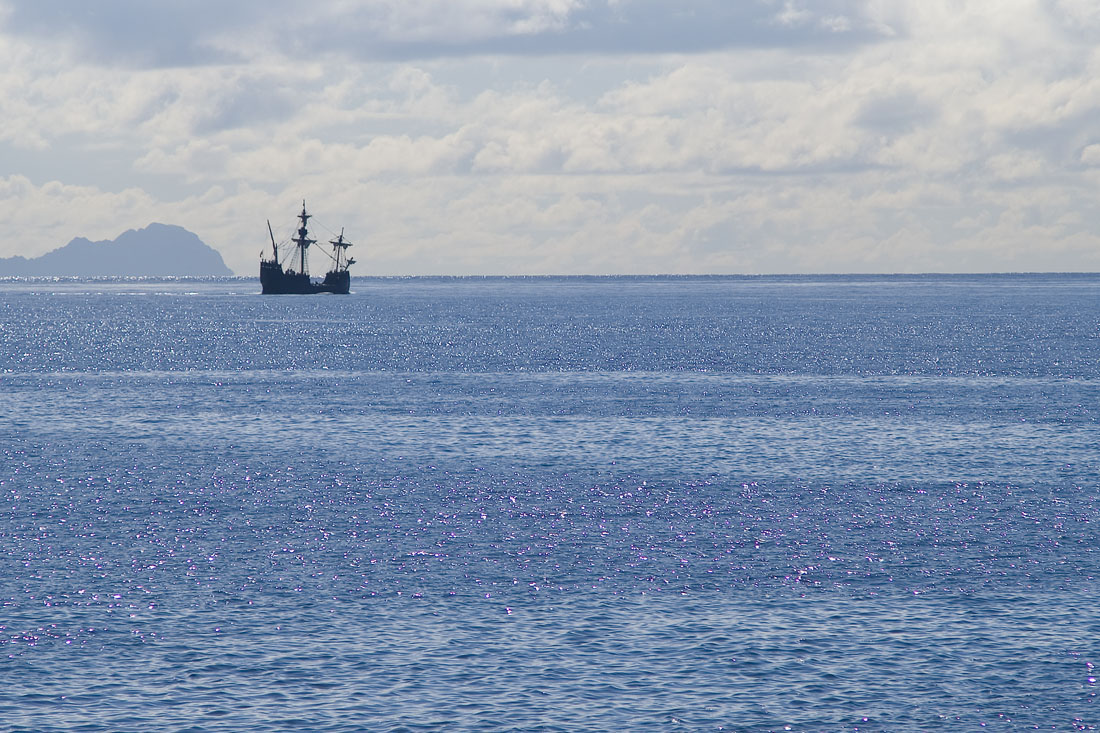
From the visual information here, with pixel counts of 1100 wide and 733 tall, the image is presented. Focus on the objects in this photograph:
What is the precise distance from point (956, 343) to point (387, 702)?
388 feet

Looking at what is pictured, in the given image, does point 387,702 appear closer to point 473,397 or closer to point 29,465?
point 29,465

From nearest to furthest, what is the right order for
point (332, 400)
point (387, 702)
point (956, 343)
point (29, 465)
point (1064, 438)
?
point (387, 702) → point (29, 465) → point (1064, 438) → point (332, 400) → point (956, 343)

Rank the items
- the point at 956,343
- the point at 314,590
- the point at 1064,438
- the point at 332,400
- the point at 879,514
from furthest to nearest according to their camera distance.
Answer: the point at 956,343 < the point at 332,400 < the point at 1064,438 < the point at 879,514 < the point at 314,590

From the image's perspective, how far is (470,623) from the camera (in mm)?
29922

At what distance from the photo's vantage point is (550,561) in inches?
1426

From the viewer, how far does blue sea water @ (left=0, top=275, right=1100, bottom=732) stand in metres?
25.0

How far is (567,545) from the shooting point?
38.3 metres

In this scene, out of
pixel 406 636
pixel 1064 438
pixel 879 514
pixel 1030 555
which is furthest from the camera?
pixel 1064 438

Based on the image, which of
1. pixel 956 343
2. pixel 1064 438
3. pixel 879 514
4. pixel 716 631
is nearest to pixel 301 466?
pixel 879 514

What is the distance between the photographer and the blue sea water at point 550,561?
2505 cm

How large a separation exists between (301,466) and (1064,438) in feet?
122

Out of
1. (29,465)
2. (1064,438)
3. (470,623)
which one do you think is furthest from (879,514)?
(29,465)

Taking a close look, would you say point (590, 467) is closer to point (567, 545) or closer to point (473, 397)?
point (567, 545)

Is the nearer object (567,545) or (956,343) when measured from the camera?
(567,545)
